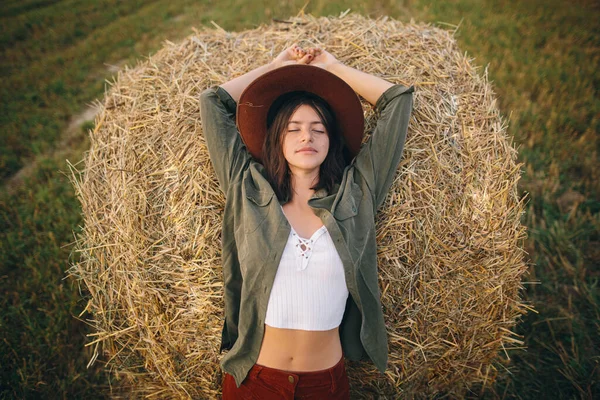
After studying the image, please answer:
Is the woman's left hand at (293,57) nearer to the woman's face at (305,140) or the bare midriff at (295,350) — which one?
the woman's face at (305,140)

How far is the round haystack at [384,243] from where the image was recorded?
3107mm

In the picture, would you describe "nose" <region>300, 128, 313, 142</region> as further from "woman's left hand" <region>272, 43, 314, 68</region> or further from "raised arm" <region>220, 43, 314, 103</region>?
"woman's left hand" <region>272, 43, 314, 68</region>

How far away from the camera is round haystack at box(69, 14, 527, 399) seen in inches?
122

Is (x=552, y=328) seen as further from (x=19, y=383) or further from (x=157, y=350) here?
(x=19, y=383)

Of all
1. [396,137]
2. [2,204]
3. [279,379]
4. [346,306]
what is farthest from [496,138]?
[2,204]

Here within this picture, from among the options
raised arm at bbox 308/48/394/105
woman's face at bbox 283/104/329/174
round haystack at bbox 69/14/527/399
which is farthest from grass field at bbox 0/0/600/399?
woman's face at bbox 283/104/329/174

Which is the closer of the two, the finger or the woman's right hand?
the finger

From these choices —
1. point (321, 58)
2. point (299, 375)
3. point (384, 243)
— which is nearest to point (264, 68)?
point (321, 58)

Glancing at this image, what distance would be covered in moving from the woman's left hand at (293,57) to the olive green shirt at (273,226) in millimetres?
555

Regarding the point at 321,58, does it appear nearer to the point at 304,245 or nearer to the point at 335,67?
the point at 335,67

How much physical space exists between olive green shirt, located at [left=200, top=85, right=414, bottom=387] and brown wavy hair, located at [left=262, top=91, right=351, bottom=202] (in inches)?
3.8

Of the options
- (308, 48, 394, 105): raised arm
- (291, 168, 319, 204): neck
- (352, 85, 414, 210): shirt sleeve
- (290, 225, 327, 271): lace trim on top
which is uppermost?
(308, 48, 394, 105): raised arm

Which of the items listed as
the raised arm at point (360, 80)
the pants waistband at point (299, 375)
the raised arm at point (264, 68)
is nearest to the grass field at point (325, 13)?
the raised arm at point (264, 68)

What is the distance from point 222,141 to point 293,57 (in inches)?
41.3
